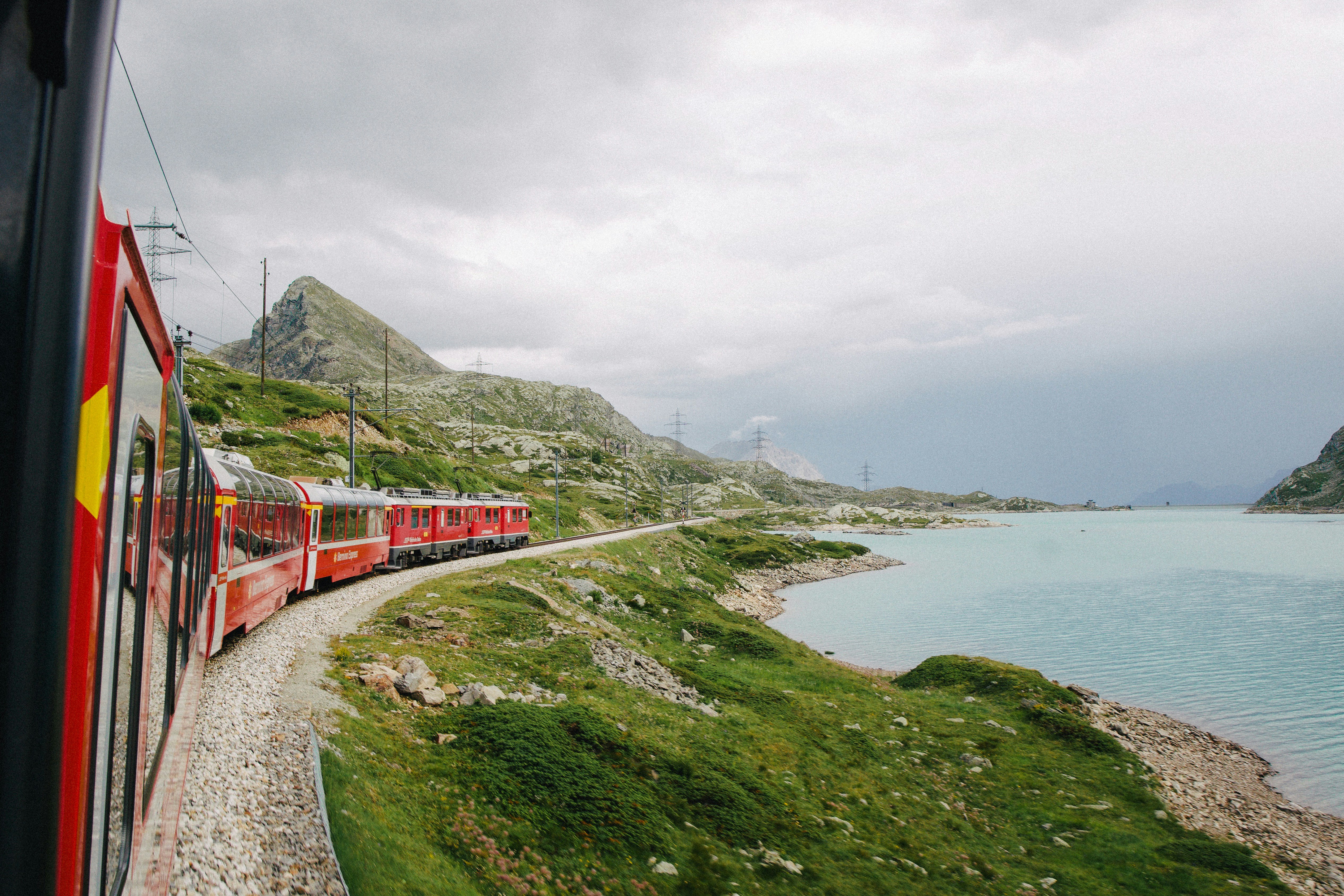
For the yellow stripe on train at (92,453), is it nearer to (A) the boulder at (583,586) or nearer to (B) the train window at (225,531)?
(B) the train window at (225,531)

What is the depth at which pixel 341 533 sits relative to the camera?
25.3m

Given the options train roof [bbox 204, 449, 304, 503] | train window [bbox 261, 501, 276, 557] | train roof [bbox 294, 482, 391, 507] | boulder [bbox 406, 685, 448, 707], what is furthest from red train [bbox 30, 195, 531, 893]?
train roof [bbox 294, 482, 391, 507]

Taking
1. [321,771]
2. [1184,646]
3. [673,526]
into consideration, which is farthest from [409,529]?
[673,526]

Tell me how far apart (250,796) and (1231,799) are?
80.4ft

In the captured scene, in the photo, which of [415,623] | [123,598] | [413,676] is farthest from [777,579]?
[123,598]

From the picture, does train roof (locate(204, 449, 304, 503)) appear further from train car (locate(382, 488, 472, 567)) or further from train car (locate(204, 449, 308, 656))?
train car (locate(382, 488, 472, 567))

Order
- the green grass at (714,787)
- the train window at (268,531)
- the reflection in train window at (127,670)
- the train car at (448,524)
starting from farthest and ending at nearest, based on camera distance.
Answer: the train car at (448,524) → the train window at (268,531) → the green grass at (714,787) → the reflection in train window at (127,670)

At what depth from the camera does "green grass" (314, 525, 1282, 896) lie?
34.4 ft

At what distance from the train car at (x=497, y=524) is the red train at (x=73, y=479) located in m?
39.4

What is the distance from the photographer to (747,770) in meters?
15.5

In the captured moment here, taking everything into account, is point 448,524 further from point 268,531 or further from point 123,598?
point 123,598

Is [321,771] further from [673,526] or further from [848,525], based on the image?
[848,525]

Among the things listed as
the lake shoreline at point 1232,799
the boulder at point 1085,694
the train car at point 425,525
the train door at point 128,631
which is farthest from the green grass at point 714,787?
the train car at point 425,525

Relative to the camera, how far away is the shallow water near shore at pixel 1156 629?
28.4m
